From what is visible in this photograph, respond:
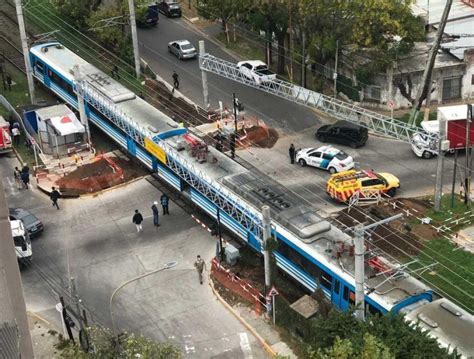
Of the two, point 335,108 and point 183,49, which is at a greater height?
point 335,108

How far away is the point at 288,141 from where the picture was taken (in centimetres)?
4519

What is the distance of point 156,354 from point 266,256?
946cm

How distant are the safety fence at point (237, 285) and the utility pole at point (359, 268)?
620cm

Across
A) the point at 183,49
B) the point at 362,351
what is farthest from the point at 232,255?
the point at 183,49

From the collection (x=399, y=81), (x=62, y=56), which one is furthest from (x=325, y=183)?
(x=62, y=56)

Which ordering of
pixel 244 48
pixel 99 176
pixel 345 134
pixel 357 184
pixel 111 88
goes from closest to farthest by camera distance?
1. pixel 357 184
2. pixel 99 176
3. pixel 111 88
4. pixel 345 134
5. pixel 244 48

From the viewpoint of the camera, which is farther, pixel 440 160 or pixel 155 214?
pixel 155 214

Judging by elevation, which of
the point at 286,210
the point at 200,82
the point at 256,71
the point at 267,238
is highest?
the point at 267,238

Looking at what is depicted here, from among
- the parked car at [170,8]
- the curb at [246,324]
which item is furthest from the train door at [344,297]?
the parked car at [170,8]

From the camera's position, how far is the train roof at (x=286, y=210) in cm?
2681

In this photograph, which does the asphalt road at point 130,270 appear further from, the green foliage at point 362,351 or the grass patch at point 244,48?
the grass patch at point 244,48

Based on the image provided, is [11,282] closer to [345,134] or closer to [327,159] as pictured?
[327,159]

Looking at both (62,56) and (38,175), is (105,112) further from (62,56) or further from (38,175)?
(62,56)

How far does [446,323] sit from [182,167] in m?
15.6
